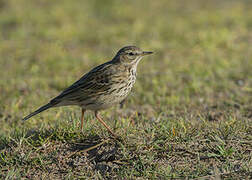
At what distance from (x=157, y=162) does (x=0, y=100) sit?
12.1ft

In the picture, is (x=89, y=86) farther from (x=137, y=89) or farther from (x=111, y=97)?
(x=137, y=89)

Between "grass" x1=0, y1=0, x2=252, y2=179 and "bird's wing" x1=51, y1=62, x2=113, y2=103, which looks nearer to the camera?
"grass" x1=0, y1=0, x2=252, y2=179

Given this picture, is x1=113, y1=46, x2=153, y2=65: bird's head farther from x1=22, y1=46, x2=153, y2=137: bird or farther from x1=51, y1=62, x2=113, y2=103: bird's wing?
x1=51, y1=62, x2=113, y2=103: bird's wing

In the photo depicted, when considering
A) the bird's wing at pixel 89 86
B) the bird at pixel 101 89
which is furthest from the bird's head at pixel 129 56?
the bird's wing at pixel 89 86

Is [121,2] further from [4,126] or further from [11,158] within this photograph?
[11,158]

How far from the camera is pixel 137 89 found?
25.0 feet

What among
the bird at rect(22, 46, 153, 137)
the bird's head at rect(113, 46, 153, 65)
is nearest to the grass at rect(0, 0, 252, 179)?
the bird at rect(22, 46, 153, 137)

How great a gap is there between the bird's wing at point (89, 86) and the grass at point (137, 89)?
31 centimetres

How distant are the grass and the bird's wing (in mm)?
311

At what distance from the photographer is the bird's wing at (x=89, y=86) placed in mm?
5191

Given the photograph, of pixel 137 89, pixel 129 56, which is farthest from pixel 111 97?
pixel 137 89

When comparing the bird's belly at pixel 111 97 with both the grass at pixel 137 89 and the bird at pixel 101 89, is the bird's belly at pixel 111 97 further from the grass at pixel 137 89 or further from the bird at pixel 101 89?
the grass at pixel 137 89

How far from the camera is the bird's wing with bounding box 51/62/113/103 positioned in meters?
5.19

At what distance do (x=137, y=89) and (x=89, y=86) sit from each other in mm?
2444
